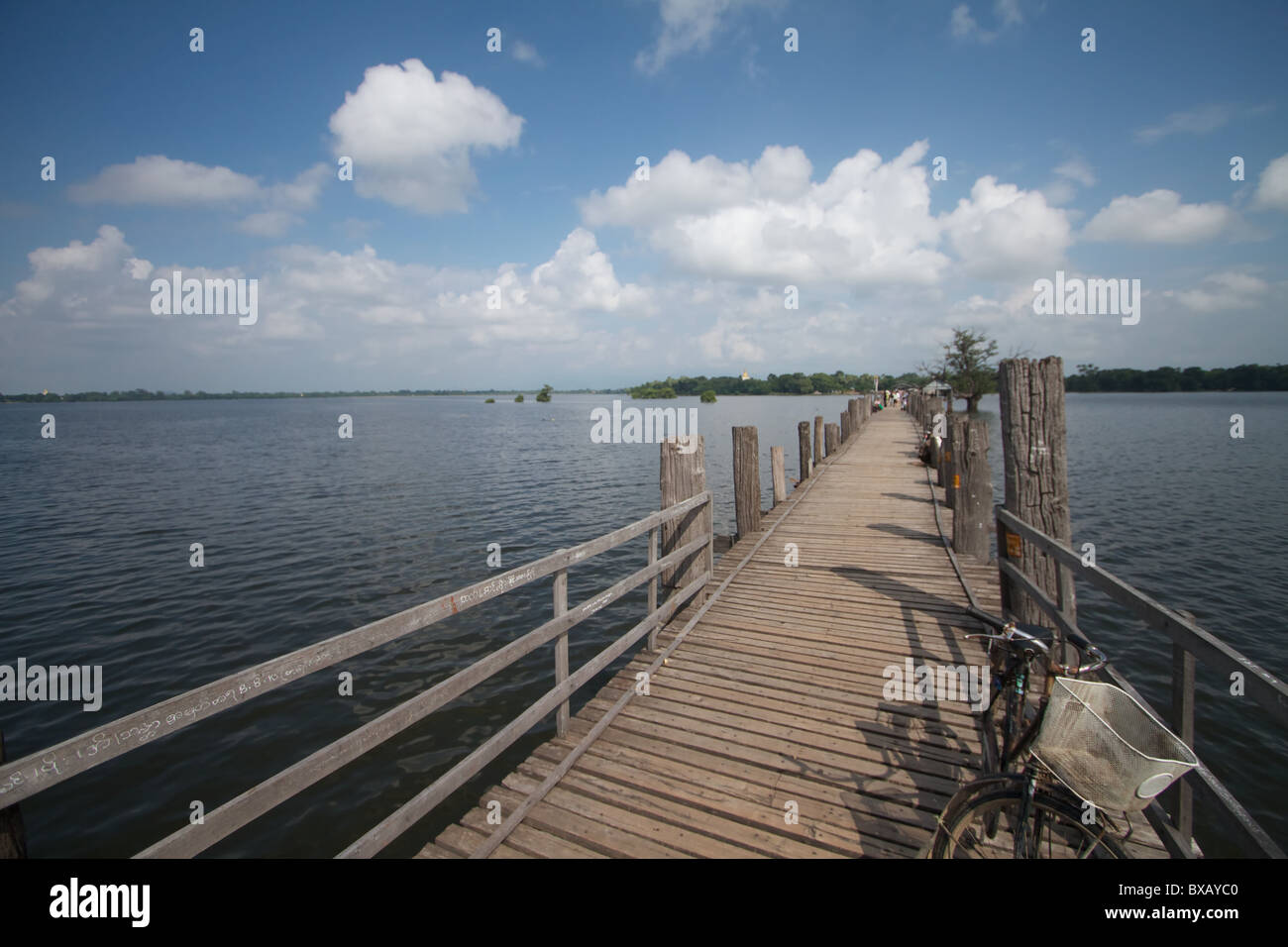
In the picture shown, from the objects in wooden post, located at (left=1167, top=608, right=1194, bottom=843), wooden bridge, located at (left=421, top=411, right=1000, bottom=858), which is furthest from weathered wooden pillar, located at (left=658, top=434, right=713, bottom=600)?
wooden post, located at (left=1167, top=608, right=1194, bottom=843)

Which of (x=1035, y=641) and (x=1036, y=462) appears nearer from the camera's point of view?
(x=1035, y=641)

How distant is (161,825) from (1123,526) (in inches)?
790

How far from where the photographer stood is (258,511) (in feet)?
59.1

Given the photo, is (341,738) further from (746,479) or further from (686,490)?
(746,479)

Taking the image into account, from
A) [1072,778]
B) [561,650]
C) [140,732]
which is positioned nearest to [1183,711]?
[1072,778]

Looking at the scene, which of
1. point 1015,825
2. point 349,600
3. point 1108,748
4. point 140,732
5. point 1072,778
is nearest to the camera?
point 140,732

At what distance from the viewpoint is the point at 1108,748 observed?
225 centimetres

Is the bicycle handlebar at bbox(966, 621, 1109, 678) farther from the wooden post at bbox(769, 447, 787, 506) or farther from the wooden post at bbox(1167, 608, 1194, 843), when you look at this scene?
the wooden post at bbox(769, 447, 787, 506)

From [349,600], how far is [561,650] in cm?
822

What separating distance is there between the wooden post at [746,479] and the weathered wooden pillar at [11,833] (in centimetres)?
882

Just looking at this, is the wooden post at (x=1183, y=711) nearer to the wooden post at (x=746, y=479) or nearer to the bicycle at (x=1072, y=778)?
the bicycle at (x=1072, y=778)
